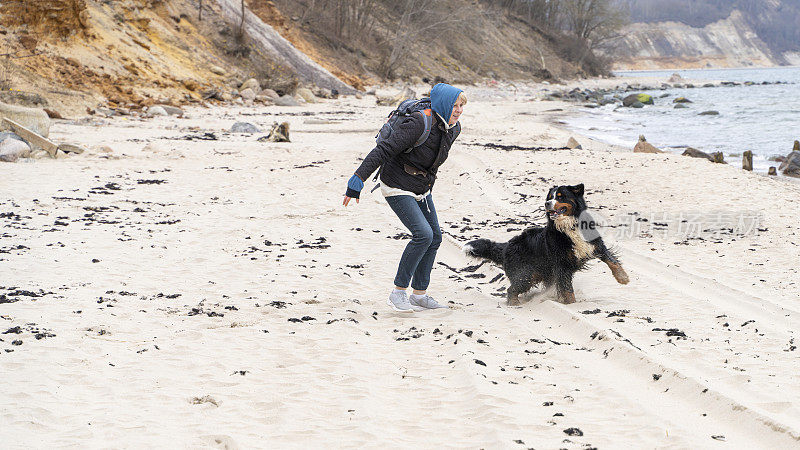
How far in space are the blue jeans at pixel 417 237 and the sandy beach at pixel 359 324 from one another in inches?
13.8

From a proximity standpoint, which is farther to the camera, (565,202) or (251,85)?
(251,85)

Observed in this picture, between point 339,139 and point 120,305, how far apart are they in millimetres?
11628

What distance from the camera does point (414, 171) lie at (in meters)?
5.19

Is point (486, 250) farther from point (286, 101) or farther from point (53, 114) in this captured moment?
point (286, 101)

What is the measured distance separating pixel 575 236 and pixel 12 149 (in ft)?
33.2

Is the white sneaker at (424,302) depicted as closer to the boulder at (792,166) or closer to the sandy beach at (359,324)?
the sandy beach at (359,324)

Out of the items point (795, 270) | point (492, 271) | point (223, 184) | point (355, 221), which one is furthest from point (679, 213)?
point (223, 184)

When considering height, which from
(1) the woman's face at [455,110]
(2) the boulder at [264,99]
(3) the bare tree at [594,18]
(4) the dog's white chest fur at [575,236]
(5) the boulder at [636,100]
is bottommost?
(4) the dog's white chest fur at [575,236]

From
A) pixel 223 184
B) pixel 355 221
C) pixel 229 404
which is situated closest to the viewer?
pixel 229 404

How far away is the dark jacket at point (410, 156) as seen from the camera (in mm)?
4945

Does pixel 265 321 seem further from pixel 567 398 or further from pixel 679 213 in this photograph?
pixel 679 213

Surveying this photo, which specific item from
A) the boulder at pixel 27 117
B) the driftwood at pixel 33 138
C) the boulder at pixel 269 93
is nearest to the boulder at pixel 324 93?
the boulder at pixel 269 93

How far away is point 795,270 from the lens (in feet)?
22.8

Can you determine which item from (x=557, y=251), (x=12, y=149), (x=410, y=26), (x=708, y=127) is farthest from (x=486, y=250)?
(x=410, y=26)
